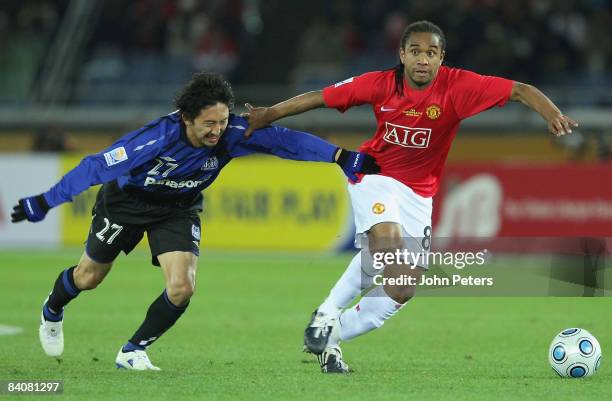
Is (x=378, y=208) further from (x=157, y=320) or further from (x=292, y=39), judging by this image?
(x=292, y=39)

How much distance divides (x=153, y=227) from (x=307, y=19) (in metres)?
14.3

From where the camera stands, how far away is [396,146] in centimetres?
747

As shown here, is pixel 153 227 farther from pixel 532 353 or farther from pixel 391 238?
pixel 532 353

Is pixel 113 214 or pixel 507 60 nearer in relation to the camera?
pixel 113 214

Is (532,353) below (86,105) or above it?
below

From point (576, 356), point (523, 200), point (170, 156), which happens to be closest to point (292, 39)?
point (523, 200)

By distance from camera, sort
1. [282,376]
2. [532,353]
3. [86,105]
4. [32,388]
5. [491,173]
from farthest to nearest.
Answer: [86,105]
[491,173]
[532,353]
[282,376]
[32,388]

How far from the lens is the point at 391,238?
286 inches

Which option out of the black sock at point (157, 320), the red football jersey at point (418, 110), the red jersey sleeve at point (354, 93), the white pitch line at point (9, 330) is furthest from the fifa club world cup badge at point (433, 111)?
the white pitch line at point (9, 330)

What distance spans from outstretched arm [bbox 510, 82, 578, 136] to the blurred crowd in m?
12.0

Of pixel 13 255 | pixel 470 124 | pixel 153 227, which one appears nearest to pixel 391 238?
pixel 153 227

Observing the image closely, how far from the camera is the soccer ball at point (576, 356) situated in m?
7.00

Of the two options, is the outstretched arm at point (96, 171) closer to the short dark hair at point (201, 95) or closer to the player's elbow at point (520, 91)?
the short dark hair at point (201, 95)

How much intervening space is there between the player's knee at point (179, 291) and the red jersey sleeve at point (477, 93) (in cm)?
205
